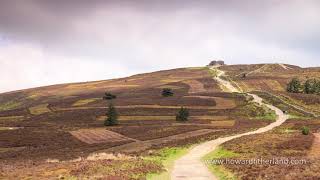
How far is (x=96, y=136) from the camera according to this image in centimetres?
8862

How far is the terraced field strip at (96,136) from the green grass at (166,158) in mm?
24949

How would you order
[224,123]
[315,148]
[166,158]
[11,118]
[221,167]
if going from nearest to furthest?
[221,167], [166,158], [315,148], [224,123], [11,118]

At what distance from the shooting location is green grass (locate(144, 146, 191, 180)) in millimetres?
35119

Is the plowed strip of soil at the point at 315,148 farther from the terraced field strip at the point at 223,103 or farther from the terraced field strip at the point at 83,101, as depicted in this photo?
the terraced field strip at the point at 83,101

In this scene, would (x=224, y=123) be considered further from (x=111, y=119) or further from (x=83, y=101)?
(x=83, y=101)

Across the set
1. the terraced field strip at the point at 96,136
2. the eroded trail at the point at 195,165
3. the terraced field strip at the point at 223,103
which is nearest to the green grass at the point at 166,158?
the eroded trail at the point at 195,165

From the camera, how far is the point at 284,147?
5275cm

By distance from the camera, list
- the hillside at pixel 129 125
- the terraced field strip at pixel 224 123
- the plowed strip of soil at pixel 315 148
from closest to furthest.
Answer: the plowed strip of soil at pixel 315 148
the hillside at pixel 129 125
the terraced field strip at pixel 224 123

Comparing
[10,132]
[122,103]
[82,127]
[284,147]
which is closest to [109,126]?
[82,127]

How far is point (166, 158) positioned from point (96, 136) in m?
40.9

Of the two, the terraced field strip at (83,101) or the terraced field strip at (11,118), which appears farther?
the terraced field strip at (83,101)

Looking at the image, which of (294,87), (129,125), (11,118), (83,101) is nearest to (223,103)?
(129,125)

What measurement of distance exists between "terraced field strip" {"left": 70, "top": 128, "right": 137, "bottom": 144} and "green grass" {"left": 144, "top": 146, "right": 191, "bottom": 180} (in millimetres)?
24949

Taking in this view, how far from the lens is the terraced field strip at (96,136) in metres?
82.6
